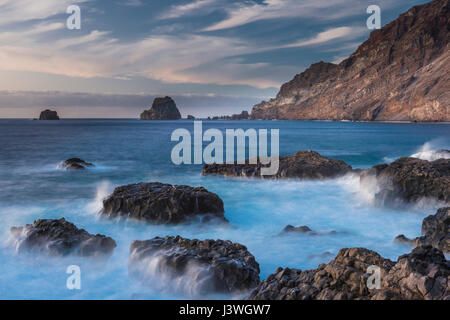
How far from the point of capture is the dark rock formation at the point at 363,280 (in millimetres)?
4012

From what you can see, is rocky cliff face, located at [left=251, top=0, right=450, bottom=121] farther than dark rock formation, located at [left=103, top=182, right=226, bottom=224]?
Yes

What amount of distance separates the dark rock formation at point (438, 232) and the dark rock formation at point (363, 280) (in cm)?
304

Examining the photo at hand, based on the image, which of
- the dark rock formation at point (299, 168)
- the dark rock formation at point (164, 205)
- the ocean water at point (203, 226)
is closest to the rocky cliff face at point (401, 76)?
the dark rock formation at point (299, 168)

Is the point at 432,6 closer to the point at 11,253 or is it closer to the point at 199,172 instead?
the point at 199,172

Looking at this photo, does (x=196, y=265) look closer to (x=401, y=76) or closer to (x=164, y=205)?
(x=164, y=205)

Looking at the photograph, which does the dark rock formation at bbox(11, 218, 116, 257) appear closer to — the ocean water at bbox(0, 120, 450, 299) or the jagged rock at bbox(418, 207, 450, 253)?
the ocean water at bbox(0, 120, 450, 299)

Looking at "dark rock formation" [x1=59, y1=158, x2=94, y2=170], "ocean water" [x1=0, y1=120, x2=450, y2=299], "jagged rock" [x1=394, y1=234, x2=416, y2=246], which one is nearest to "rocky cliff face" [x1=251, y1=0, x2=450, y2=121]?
"ocean water" [x1=0, y1=120, x2=450, y2=299]

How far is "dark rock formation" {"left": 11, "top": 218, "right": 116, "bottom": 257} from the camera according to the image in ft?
23.6

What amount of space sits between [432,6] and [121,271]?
214388 mm

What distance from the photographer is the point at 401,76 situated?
14488 centimetres

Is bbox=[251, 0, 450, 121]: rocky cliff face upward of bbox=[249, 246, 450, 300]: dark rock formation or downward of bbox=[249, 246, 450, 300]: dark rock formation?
upward

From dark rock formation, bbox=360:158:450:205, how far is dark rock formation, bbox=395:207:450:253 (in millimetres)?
3458
